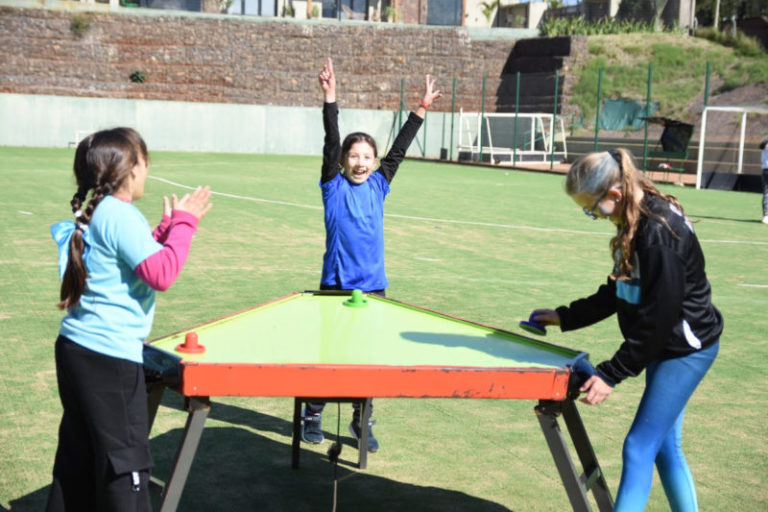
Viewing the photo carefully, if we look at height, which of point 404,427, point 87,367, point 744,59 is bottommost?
point 404,427

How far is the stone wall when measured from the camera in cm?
4338

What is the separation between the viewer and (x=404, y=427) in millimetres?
5508

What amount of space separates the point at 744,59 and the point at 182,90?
2604 cm

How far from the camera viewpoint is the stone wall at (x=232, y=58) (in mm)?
43375

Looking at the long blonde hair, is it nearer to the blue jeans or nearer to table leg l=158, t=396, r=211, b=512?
the blue jeans

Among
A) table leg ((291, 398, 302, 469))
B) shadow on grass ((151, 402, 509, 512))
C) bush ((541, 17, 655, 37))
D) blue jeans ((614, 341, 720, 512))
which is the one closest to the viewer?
blue jeans ((614, 341, 720, 512))

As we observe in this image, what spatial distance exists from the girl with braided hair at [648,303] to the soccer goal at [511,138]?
34.4 metres

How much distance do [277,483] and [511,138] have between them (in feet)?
121

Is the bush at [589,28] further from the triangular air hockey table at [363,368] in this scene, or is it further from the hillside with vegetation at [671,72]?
the triangular air hockey table at [363,368]

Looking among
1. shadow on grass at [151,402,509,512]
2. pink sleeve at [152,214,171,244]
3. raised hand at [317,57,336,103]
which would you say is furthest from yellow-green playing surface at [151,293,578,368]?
raised hand at [317,57,336,103]

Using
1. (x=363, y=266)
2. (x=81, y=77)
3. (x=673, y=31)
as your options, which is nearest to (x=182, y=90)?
(x=81, y=77)

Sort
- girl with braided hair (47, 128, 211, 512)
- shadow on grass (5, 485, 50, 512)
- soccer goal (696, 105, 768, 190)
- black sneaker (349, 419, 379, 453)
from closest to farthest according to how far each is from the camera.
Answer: girl with braided hair (47, 128, 211, 512) → shadow on grass (5, 485, 50, 512) → black sneaker (349, 419, 379, 453) → soccer goal (696, 105, 768, 190)

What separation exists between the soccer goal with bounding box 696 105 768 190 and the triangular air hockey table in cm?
2423

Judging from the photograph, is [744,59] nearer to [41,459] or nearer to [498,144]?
Answer: [498,144]
